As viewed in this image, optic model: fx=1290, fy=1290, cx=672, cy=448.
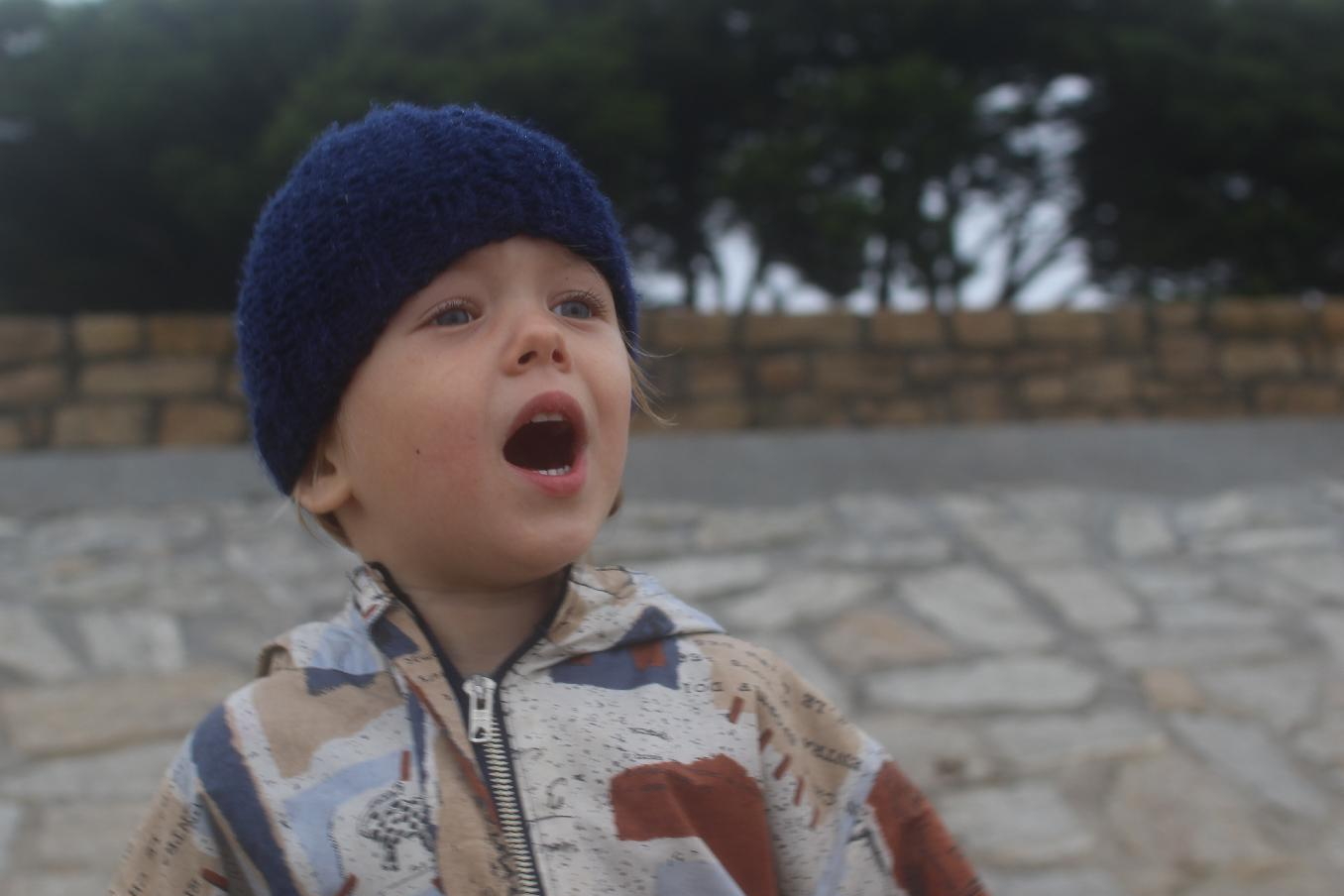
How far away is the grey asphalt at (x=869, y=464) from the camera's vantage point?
4.29m

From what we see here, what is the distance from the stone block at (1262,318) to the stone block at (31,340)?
4.67 m

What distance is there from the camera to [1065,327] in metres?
5.46

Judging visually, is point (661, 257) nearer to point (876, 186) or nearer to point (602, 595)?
point (876, 186)

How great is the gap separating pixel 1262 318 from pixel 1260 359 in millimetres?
182

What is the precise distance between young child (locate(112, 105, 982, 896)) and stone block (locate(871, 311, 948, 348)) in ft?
13.6

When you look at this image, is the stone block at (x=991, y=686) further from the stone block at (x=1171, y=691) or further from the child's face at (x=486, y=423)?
the child's face at (x=486, y=423)

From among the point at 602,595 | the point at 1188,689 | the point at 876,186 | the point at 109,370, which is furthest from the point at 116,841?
the point at 876,186

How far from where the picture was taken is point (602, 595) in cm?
119

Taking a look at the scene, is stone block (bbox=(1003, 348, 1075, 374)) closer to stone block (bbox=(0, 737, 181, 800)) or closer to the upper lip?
stone block (bbox=(0, 737, 181, 800))

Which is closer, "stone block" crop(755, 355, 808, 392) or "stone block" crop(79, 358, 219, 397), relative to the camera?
"stone block" crop(79, 358, 219, 397)

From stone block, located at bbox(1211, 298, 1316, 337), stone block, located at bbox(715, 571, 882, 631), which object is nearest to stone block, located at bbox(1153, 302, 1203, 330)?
stone block, located at bbox(1211, 298, 1316, 337)

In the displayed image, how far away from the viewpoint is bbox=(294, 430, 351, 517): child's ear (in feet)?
3.80

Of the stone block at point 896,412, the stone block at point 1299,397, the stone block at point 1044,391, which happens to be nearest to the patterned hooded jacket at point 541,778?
the stone block at point 896,412

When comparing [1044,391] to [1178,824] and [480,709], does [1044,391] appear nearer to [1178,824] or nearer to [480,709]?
[1178,824]
